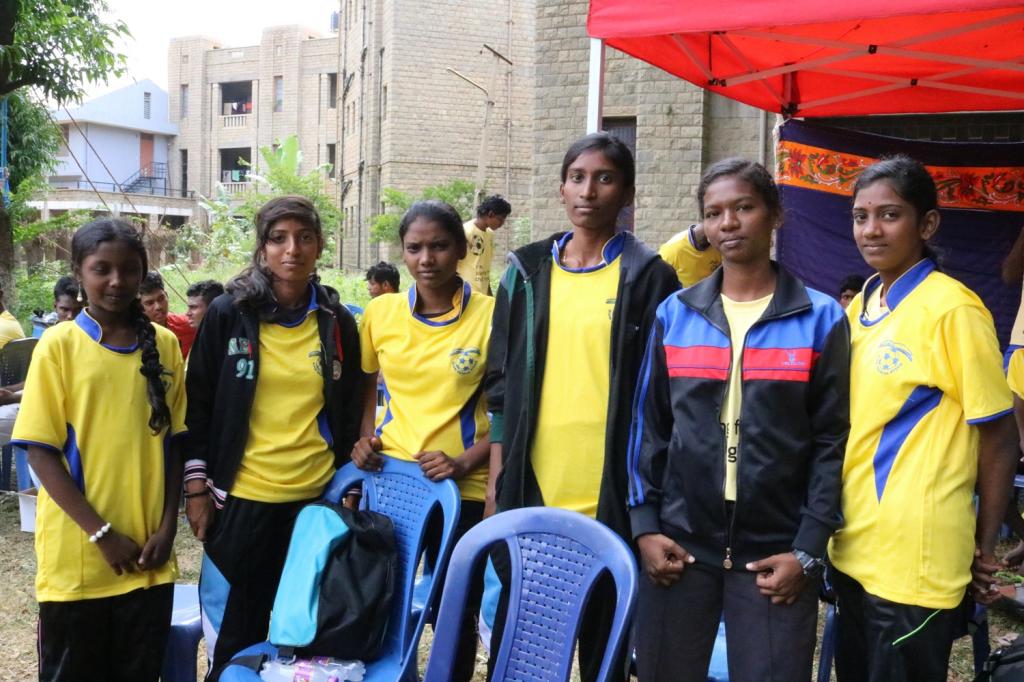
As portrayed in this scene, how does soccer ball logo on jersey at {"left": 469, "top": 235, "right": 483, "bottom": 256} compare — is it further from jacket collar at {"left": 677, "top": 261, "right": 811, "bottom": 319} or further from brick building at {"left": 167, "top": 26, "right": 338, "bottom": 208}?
brick building at {"left": 167, "top": 26, "right": 338, "bottom": 208}

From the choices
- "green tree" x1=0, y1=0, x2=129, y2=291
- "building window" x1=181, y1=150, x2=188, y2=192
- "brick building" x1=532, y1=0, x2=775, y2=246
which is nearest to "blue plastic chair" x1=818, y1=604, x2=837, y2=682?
"brick building" x1=532, y1=0, x2=775, y2=246

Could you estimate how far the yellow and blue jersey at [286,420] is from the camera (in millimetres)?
2680

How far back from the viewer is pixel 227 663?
2.51m

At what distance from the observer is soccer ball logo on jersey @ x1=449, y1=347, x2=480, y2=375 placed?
2736mm

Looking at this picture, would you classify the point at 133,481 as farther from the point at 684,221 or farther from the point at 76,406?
the point at 684,221

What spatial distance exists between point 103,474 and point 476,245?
21.8ft

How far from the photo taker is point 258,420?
269cm

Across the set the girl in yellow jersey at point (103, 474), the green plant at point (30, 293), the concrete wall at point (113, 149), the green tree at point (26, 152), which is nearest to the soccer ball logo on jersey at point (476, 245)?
the girl in yellow jersey at point (103, 474)

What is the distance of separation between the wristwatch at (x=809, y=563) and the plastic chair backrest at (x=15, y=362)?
5186mm

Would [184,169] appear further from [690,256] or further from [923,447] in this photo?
[923,447]

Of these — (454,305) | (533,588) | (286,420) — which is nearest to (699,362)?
(533,588)

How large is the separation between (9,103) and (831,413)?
13.1m

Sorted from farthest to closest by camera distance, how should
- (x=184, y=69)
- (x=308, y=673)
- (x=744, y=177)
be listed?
(x=184, y=69) → (x=308, y=673) → (x=744, y=177)

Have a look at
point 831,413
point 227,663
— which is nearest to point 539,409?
point 831,413
